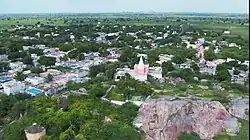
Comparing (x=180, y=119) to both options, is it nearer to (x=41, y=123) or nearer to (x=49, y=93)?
(x=41, y=123)

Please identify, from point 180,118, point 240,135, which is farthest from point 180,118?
point 240,135

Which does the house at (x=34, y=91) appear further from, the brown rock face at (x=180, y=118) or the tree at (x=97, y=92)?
the brown rock face at (x=180, y=118)


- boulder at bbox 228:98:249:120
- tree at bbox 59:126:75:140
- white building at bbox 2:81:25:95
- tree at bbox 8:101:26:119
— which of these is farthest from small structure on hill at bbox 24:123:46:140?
white building at bbox 2:81:25:95

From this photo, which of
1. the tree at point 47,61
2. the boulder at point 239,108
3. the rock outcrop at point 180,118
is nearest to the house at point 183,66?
the boulder at point 239,108

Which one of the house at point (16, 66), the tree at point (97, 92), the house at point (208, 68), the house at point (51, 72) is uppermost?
the tree at point (97, 92)

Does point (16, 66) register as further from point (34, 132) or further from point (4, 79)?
point (34, 132)
